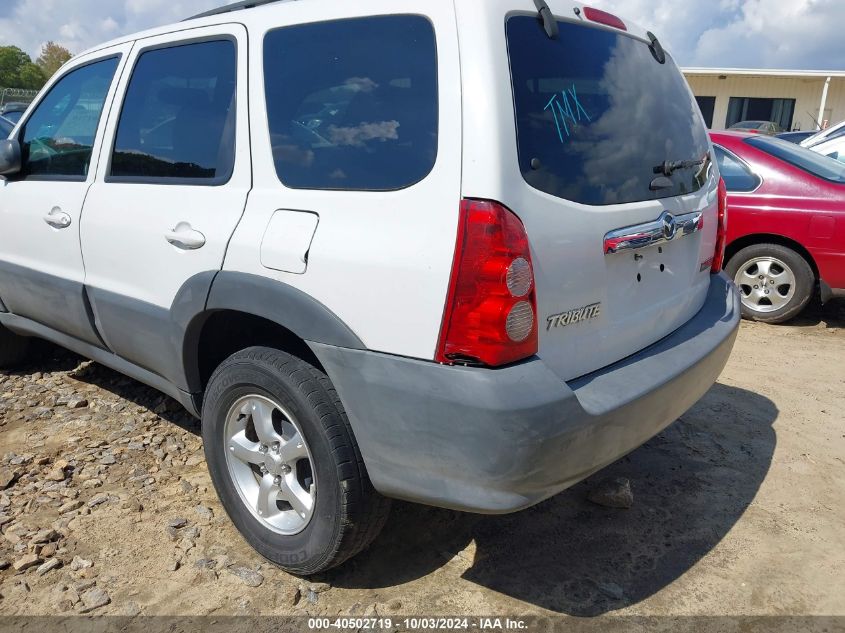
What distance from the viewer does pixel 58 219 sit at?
10.8 feet

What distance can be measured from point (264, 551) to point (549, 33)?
6.72 feet

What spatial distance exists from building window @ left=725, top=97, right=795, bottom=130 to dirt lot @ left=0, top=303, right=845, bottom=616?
98.0 ft

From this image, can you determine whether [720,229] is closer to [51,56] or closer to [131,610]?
[131,610]

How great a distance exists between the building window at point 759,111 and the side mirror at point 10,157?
102ft

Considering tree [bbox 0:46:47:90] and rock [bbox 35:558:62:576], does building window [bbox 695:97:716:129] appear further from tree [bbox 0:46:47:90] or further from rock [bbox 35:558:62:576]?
tree [bbox 0:46:47:90]

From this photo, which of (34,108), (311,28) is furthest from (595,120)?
(34,108)

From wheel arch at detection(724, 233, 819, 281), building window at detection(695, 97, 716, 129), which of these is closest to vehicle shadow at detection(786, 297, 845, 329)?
wheel arch at detection(724, 233, 819, 281)

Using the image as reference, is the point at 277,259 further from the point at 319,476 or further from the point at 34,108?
the point at 34,108

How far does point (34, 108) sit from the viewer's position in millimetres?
3740

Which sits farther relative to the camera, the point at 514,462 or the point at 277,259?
the point at 277,259

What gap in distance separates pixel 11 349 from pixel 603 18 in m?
4.00

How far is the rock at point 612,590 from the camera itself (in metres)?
2.45

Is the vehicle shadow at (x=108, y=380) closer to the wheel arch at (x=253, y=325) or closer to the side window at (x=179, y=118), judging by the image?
the wheel arch at (x=253, y=325)

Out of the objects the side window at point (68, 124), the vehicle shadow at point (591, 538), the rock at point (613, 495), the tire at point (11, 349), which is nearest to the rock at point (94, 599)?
the vehicle shadow at point (591, 538)
